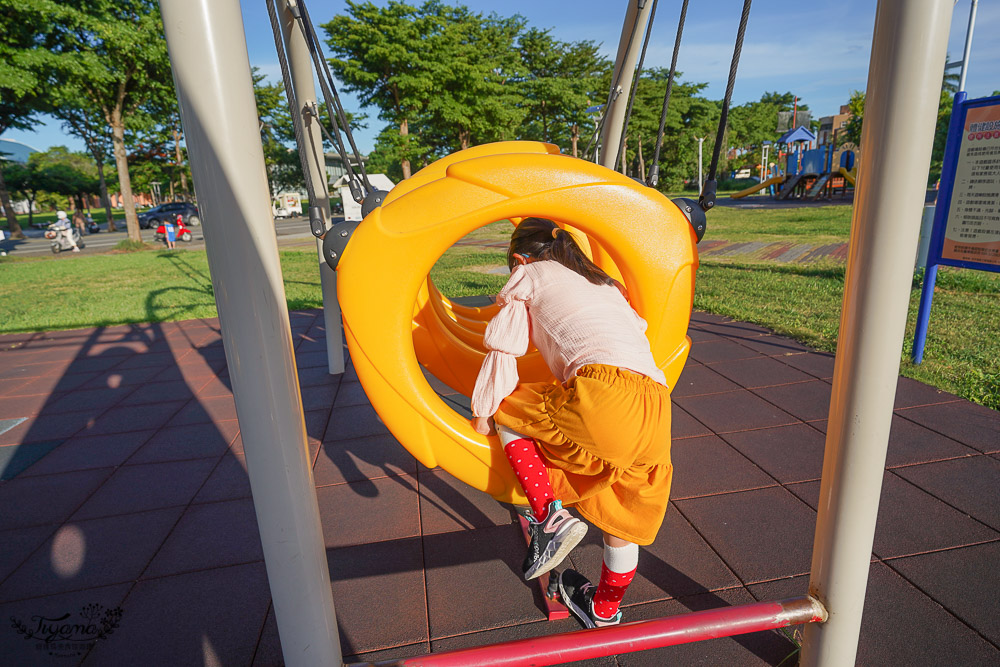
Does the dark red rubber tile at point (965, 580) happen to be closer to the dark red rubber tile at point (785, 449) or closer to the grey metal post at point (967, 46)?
the dark red rubber tile at point (785, 449)

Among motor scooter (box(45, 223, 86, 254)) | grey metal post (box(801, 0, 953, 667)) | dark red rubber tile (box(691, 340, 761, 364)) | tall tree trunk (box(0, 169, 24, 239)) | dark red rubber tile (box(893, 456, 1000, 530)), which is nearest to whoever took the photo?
grey metal post (box(801, 0, 953, 667))

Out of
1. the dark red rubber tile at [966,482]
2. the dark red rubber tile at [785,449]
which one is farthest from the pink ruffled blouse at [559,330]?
the dark red rubber tile at [966,482]

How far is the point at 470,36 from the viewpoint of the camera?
96.4 ft

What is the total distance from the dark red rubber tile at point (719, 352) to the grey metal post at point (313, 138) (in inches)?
106

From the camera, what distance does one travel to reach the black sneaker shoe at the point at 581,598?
1713 mm

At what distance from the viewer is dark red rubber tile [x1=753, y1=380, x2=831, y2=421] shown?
3168 millimetres

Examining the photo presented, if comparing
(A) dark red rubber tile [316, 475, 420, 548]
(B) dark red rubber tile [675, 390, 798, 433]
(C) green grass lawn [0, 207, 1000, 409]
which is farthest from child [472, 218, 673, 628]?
(C) green grass lawn [0, 207, 1000, 409]

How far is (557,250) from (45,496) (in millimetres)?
2759

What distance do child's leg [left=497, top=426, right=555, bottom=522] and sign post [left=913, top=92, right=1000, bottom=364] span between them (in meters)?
3.41

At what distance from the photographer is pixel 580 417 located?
1.56m

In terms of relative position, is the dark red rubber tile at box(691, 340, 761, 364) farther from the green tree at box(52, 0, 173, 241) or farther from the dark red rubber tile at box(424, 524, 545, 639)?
the green tree at box(52, 0, 173, 241)

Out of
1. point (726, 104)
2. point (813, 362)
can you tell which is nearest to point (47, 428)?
point (726, 104)

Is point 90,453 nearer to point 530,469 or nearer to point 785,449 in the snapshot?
point 530,469

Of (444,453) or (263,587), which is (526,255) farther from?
(263,587)
